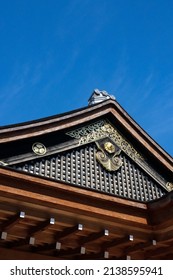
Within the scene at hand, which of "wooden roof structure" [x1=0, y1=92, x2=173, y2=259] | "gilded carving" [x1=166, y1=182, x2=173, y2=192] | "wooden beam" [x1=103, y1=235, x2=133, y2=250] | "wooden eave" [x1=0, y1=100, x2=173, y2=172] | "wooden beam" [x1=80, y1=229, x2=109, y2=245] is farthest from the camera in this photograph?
"gilded carving" [x1=166, y1=182, x2=173, y2=192]

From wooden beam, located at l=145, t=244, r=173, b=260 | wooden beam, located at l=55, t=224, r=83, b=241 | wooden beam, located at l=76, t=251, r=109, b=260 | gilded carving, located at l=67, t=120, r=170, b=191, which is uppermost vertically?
gilded carving, located at l=67, t=120, r=170, b=191

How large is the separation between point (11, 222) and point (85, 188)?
4.41 ft

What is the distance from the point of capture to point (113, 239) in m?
7.34

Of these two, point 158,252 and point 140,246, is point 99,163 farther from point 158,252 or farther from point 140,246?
point 158,252

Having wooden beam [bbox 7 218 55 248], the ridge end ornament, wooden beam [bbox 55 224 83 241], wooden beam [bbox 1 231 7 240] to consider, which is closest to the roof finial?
the ridge end ornament

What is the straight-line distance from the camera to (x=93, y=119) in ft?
29.7

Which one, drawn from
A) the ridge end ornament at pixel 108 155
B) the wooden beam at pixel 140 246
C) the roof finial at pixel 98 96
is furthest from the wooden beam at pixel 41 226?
the roof finial at pixel 98 96

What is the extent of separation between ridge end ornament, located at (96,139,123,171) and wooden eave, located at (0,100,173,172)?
66 centimetres

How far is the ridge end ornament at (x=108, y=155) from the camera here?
8500 mm

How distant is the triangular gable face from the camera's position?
7680mm

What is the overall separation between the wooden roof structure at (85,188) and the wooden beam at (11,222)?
0.05 ft

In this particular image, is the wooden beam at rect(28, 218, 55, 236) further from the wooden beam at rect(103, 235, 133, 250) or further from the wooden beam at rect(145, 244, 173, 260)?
the wooden beam at rect(145, 244, 173, 260)
